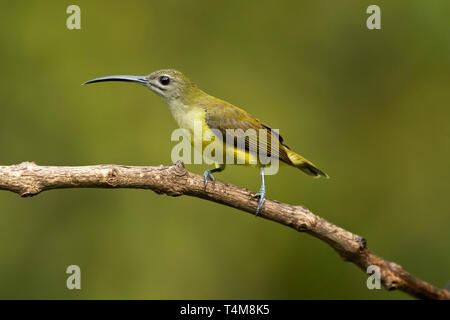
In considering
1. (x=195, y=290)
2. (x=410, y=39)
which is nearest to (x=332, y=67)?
(x=410, y=39)

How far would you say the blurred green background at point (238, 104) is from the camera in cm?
620

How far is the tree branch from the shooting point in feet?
11.0

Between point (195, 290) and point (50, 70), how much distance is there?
125 inches

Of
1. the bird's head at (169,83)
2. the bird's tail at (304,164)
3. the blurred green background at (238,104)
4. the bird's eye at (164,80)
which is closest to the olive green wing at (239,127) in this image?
the bird's tail at (304,164)

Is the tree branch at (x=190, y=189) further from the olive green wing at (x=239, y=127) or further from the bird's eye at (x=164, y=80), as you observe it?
the bird's eye at (x=164, y=80)

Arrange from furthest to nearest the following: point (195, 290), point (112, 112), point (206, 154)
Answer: point (112, 112)
point (195, 290)
point (206, 154)

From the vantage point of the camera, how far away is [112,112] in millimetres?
6668

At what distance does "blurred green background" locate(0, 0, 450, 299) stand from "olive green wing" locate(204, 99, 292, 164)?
1774 mm

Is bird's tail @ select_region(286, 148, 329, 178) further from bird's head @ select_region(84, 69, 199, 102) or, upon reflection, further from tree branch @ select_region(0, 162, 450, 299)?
bird's head @ select_region(84, 69, 199, 102)

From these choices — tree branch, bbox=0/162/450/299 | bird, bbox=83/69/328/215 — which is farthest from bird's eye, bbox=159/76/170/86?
tree branch, bbox=0/162/450/299

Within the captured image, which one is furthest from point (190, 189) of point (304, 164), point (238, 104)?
point (238, 104)

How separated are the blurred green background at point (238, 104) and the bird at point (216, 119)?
1.74 metres

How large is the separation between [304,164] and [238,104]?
7.71 ft
